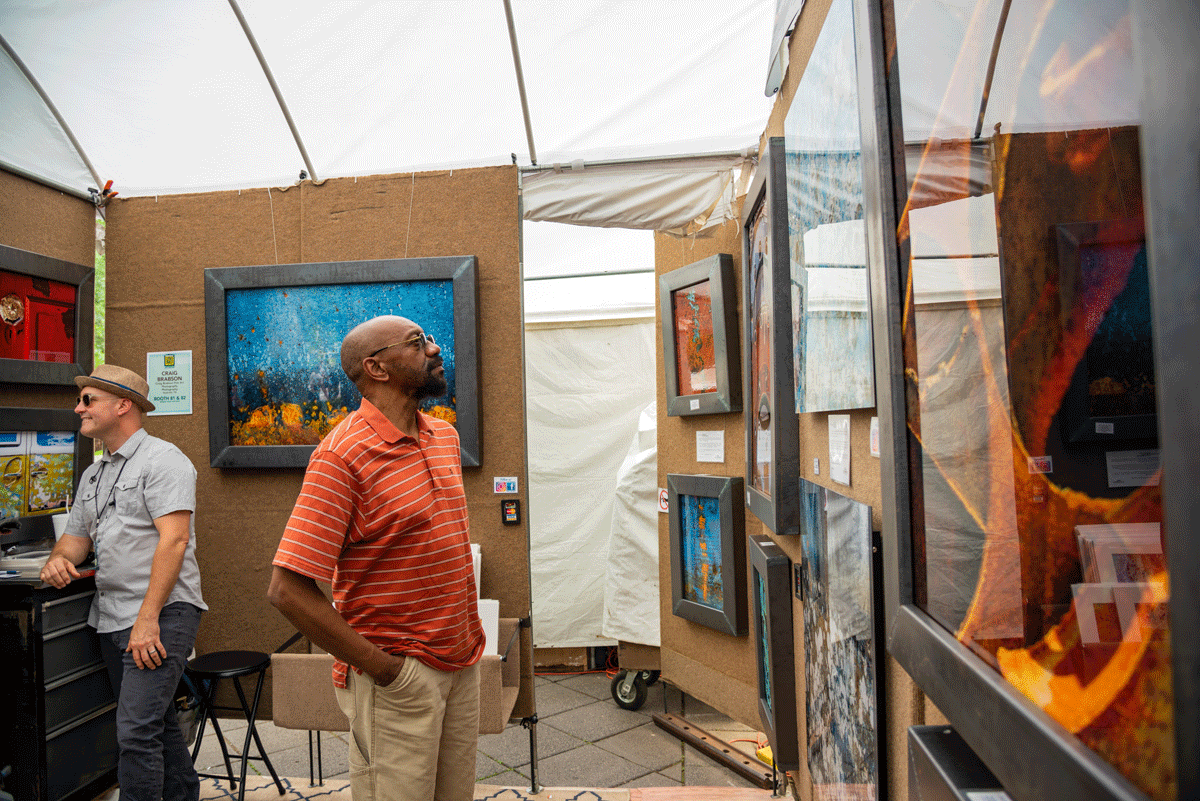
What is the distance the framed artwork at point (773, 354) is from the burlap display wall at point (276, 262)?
148 cm

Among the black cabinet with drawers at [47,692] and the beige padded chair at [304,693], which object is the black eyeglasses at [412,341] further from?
the black cabinet with drawers at [47,692]

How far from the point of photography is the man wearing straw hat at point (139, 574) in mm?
2541

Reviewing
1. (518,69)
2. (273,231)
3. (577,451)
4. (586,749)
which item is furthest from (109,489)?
(577,451)

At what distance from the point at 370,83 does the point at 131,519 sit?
2.13 m

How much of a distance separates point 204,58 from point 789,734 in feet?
12.1

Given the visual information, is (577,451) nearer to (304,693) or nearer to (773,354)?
(304,693)

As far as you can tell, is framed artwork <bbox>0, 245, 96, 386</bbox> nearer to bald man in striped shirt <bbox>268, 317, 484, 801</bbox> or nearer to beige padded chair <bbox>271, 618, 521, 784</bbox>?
beige padded chair <bbox>271, 618, 521, 784</bbox>

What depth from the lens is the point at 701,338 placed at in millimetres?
3432

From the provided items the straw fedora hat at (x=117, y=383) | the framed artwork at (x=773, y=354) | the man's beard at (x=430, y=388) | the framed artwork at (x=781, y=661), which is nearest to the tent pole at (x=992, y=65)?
the framed artwork at (x=773, y=354)

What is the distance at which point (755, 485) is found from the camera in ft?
7.77

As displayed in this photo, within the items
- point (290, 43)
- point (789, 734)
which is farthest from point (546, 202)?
point (789, 734)

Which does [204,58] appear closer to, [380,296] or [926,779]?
[380,296]

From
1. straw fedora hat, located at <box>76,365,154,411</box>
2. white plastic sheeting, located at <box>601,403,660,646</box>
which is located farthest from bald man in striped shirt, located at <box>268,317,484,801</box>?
white plastic sheeting, located at <box>601,403,660,646</box>

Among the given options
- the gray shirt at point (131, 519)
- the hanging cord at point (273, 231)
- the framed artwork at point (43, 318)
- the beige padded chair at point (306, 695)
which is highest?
the hanging cord at point (273, 231)
